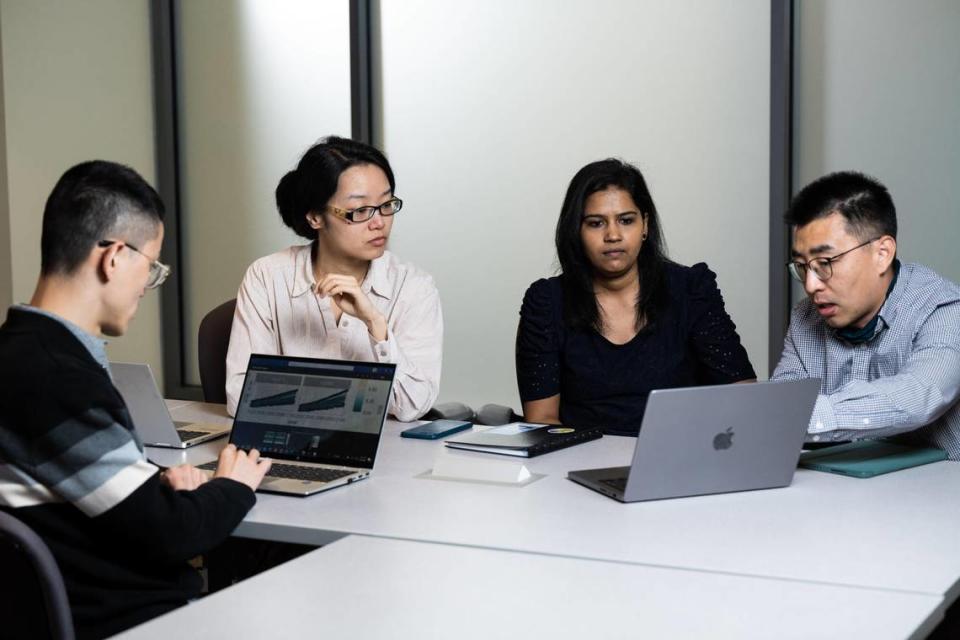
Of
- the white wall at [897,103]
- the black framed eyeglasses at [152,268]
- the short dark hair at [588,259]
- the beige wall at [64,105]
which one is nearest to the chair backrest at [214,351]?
the short dark hair at [588,259]

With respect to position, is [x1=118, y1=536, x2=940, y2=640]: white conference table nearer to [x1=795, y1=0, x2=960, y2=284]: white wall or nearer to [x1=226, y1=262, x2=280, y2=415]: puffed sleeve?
[x1=226, y1=262, x2=280, y2=415]: puffed sleeve

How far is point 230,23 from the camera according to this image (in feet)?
17.7

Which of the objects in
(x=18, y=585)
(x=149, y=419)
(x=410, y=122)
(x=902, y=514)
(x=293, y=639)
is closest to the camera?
(x=293, y=639)

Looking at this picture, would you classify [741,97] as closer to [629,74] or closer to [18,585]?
[629,74]

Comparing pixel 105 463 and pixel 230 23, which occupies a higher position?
pixel 230 23

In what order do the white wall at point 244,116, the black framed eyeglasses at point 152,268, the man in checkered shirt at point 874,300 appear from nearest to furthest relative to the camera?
1. the black framed eyeglasses at point 152,268
2. the man in checkered shirt at point 874,300
3. the white wall at point 244,116

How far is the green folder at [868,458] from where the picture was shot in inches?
→ 86.7

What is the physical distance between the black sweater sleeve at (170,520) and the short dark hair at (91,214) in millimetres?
397

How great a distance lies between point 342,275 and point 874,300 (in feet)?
4.45

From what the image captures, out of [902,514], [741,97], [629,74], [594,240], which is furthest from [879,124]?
[902,514]

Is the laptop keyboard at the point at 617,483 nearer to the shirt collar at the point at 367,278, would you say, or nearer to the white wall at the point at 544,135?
the shirt collar at the point at 367,278

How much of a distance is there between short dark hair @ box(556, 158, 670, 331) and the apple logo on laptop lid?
109 centimetres

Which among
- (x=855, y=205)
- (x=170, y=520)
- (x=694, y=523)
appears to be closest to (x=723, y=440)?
(x=694, y=523)

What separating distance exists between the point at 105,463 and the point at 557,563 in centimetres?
68
